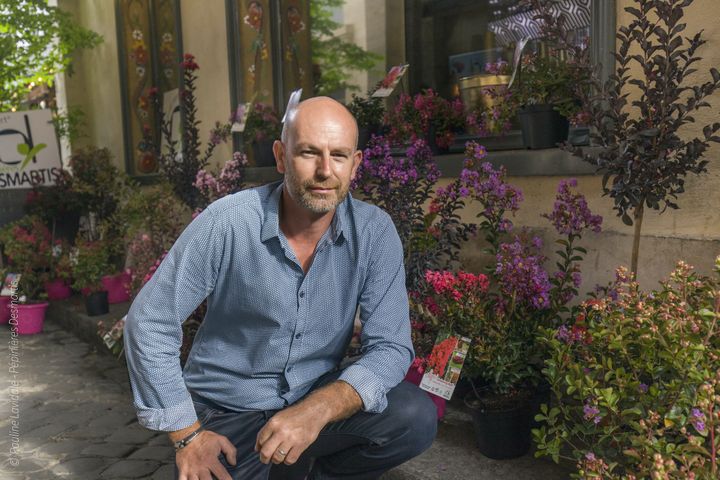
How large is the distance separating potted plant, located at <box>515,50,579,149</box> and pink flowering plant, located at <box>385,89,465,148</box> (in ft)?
2.21

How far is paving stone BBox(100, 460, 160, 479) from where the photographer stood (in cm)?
363

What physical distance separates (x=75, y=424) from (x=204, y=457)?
2.37m

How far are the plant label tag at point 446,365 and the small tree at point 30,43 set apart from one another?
275 inches

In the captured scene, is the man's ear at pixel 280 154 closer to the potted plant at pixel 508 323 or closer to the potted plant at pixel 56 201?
the potted plant at pixel 508 323

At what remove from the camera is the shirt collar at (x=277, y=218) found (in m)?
2.59

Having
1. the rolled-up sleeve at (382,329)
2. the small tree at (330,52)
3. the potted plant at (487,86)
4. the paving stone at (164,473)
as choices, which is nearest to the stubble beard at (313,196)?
the rolled-up sleeve at (382,329)

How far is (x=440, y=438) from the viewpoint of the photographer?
3453 mm

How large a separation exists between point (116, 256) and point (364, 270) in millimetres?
6022

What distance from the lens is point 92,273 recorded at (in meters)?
6.82

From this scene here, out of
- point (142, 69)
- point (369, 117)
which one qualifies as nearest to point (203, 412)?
point (369, 117)

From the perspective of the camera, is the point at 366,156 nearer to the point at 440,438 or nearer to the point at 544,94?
the point at 544,94

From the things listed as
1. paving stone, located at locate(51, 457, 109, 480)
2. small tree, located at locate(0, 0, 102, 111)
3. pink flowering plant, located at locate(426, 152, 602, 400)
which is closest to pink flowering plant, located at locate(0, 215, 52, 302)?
small tree, located at locate(0, 0, 102, 111)

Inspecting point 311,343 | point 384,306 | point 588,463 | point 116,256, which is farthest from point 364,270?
point 116,256

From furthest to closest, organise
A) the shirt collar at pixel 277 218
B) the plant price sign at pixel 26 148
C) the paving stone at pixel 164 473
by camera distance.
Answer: the plant price sign at pixel 26 148
the paving stone at pixel 164 473
the shirt collar at pixel 277 218
